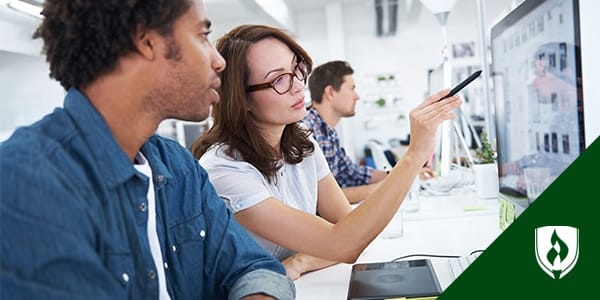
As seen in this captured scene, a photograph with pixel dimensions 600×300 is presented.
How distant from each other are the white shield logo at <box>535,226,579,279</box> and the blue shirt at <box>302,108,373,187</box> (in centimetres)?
233

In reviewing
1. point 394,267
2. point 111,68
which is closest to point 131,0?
point 111,68

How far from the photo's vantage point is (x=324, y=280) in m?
1.24

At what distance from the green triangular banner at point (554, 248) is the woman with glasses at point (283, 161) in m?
0.54

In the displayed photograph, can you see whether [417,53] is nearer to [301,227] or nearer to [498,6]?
[498,6]

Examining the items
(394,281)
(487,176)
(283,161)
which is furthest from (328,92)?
(394,281)

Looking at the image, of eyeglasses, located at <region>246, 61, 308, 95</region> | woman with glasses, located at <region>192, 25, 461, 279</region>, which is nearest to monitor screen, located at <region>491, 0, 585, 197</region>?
woman with glasses, located at <region>192, 25, 461, 279</region>

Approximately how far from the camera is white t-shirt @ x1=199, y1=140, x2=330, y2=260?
130 cm

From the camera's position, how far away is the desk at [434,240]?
3.91ft

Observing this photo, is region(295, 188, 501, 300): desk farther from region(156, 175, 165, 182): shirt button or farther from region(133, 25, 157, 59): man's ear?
region(133, 25, 157, 59): man's ear

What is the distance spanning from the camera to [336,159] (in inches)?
120

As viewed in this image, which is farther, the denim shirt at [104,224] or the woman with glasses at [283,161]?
the woman with glasses at [283,161]

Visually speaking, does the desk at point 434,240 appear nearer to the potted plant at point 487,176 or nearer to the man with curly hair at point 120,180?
the potted plant at point 487,176

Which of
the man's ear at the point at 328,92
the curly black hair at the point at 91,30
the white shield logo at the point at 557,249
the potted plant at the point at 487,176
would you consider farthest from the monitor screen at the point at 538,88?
the man's ear at the point at 328,92

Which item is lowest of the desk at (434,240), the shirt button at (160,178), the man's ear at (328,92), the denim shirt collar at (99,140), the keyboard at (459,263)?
the desk at (434,240)
